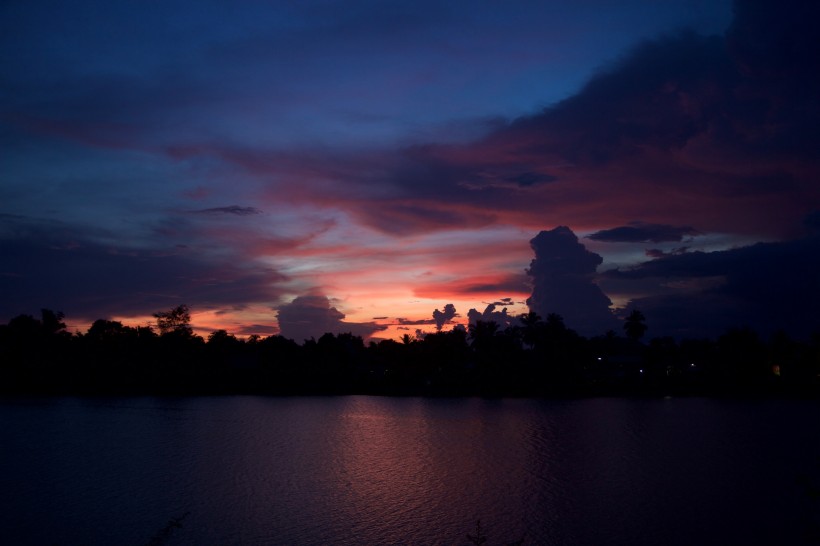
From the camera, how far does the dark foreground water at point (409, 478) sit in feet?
90.4

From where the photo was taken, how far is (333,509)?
31078 millimetres

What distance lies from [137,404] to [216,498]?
65.8m

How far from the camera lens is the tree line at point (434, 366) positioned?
108188mm

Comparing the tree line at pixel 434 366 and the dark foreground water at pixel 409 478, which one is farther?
the tree line at pixel 434 366

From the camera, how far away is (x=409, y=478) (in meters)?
38.8

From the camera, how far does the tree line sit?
355 ft

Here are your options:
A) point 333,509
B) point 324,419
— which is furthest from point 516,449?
point 324,419

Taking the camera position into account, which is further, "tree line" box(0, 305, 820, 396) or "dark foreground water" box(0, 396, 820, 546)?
"tree line" box(0, 305, 820, 396)

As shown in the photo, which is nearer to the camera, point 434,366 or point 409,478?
point 409,478

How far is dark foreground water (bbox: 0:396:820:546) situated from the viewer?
2756 cm

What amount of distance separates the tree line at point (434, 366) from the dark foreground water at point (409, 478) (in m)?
36.0

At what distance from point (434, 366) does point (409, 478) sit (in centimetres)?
7915

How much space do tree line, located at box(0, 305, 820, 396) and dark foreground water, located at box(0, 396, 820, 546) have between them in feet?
118

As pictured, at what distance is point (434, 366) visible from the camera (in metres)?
118
